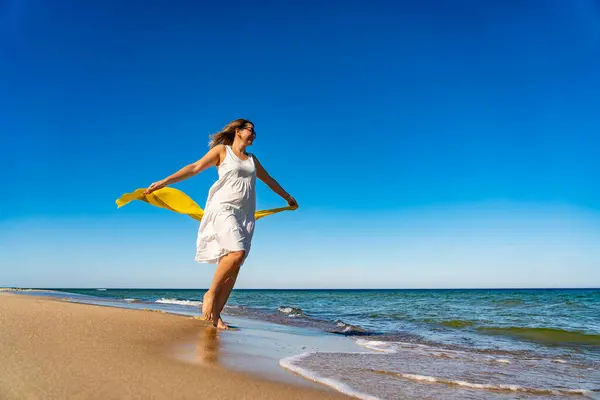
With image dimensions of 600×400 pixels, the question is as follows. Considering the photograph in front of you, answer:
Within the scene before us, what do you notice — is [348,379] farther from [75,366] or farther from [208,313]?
[208,313]

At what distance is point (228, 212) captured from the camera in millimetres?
5395

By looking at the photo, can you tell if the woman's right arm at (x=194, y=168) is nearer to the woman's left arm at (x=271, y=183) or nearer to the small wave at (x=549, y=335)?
the woman's left arm at (x=271, y=183)

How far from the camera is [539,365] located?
5113 mm

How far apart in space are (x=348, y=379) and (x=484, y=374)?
5.08ft

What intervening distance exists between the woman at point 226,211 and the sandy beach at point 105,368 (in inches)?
60.2

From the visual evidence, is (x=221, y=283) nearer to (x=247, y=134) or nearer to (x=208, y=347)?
(x=208, y=347)

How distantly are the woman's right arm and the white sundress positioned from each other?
0.33 feet

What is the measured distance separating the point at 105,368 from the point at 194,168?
10.9 feet

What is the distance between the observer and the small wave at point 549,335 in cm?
864

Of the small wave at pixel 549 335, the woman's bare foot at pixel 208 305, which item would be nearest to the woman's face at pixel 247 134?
the woman's bare foot at pixel 208 305

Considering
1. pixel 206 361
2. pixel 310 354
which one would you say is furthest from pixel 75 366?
pixel 310 354

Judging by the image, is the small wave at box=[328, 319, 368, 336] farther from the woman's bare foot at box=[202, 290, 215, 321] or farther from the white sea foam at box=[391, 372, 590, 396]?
the white sea foam at box=[391, 372, 590, 396]

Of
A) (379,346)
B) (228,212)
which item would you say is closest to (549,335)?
(379,346)

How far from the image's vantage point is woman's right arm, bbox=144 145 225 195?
543 centimetres
